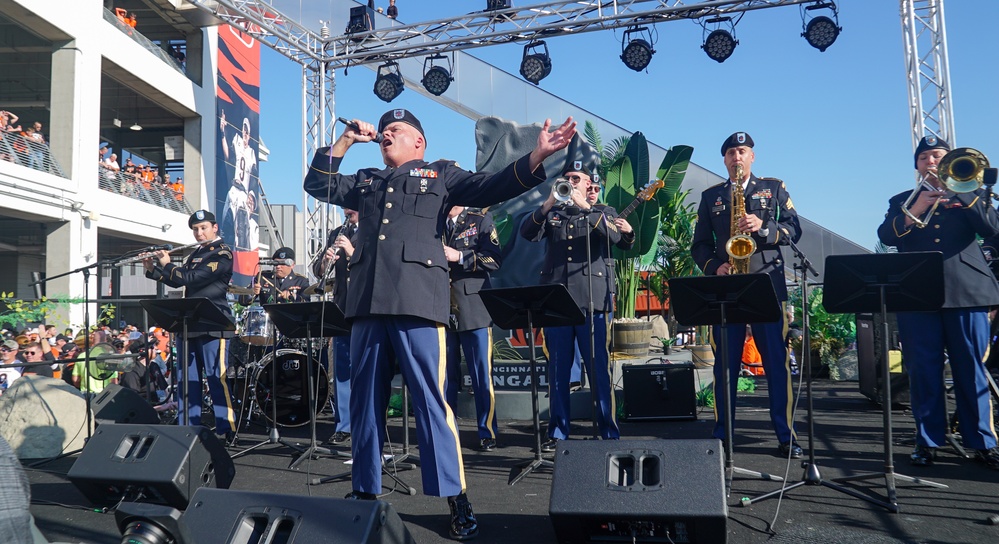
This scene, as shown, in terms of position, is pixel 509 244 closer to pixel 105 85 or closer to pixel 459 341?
pixel 459 341

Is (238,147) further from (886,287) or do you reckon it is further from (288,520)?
(288,520)

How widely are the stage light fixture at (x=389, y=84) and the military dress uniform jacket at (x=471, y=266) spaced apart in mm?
10191

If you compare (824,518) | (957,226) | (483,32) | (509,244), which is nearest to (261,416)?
(824,518)

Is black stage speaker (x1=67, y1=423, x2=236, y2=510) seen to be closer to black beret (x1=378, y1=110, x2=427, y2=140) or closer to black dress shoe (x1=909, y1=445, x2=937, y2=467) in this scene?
black beret (x1=378, y1=110, x2=427, y2=140)

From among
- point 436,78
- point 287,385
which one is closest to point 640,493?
point 287,385

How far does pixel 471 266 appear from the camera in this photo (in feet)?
19.2

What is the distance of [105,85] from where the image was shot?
21.3 metres

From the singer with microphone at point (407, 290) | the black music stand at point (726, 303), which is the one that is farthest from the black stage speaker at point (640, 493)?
the black music stand at point (726, 303)

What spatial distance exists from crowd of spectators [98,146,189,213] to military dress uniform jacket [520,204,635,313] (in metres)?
18.1

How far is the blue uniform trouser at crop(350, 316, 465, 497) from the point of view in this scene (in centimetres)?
347

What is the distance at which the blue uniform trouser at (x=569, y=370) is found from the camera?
539cm

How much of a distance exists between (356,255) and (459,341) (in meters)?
2.52

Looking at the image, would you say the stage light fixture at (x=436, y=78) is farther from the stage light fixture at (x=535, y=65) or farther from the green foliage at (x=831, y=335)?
the green foliage at (x=831, y=335)

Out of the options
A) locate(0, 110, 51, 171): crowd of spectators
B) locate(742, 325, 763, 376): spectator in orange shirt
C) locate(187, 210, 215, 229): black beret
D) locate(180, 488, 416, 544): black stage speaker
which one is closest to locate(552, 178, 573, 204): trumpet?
locate(180, 488, 416, 544): black stage speaker
